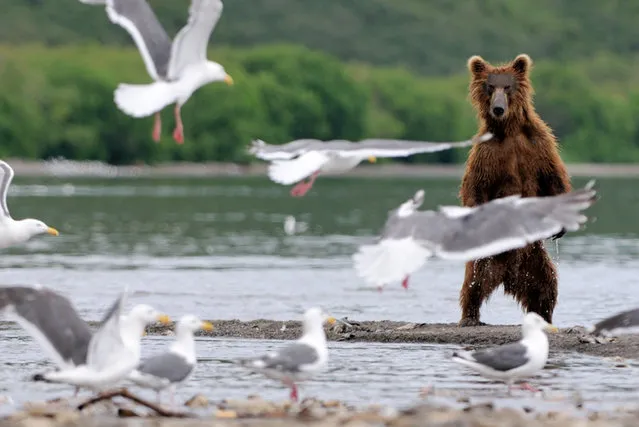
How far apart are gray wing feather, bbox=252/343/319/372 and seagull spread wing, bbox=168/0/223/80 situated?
2664 mm

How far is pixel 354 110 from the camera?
→ 148 m

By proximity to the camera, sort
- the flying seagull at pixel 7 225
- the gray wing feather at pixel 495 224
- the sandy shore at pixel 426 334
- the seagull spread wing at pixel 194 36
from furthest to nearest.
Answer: the sandy shore at pixel 426 334 → the flying seagull at pixel 7 225 → the seagull spread wing at pixel 194 36 → the gray wing feather at pixel 495 224

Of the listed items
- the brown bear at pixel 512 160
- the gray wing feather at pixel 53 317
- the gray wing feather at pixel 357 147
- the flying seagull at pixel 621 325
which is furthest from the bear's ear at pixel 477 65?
the gray wing feather at pixel 53 317

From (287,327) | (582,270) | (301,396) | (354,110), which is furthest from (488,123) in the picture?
(354,110)

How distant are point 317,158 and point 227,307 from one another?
812 centimetres

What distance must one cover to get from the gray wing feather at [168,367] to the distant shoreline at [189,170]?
315ft

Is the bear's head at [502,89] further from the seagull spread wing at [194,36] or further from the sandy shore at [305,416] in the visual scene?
the sandy shore at [305,416]

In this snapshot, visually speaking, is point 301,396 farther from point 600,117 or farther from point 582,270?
point 600,117

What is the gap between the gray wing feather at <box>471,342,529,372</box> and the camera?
12109 mm

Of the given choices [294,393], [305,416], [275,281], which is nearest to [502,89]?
[294,393]

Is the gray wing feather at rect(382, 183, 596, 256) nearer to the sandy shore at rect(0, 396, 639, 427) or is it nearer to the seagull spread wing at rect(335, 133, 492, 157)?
the seagull spread wing at rect(335, 133, 492, 157)

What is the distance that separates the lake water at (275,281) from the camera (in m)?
13.4

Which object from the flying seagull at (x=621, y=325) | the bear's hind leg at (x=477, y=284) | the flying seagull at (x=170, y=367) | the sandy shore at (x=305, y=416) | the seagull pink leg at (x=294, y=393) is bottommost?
the sandy shore at (x=305, y=416)

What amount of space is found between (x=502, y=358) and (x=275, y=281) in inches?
514
